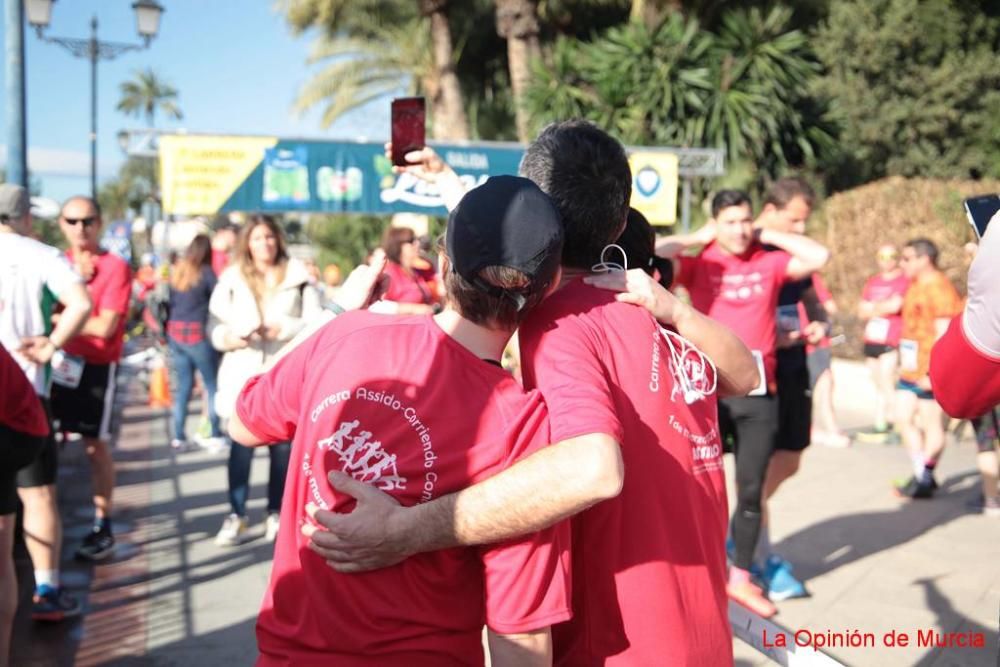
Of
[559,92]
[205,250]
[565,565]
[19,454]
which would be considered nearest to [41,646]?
[19,454]

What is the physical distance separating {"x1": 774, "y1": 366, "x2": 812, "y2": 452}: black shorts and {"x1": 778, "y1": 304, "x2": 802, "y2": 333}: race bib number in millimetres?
210

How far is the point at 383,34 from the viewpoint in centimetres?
2333

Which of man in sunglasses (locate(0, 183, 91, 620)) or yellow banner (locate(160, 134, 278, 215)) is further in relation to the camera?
yellow banner (locate(160, 134, 278, 215))

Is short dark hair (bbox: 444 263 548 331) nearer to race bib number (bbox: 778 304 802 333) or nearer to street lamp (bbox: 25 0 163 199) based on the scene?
race bib number (bbox: 778 304 802 333)

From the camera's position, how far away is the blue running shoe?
4863mm

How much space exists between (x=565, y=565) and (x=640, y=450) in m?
0.29

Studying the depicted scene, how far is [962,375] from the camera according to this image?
6.42 feet

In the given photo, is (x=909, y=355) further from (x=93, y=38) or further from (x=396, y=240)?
(x=93, y=38)

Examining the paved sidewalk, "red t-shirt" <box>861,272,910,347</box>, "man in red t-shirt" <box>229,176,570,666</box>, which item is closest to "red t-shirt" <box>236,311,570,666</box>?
"man in red t-shirt" <box>229,176,570,666</box>

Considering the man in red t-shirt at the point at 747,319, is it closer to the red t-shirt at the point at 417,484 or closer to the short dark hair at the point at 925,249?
the short dark hair at the point at 925,249

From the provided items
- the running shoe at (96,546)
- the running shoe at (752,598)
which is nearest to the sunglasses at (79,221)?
the running shoe at (96,546)

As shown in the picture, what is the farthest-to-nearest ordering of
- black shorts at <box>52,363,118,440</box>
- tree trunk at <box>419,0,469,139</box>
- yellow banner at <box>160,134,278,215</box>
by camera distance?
tree trunk at <box>419,0,469,139</box> → yellow banner at <box>160,134,278,215</box> → black shorts at <box>52,363,118,440</box>

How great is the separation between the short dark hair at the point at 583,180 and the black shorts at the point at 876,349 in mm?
7872

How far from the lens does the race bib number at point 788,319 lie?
4930mm
